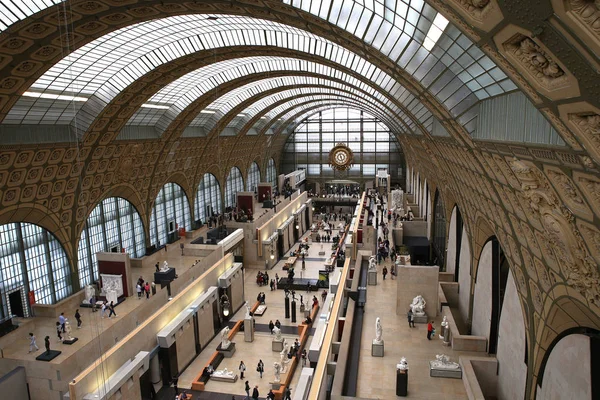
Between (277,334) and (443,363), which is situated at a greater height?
(443,363)

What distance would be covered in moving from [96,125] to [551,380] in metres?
25.8

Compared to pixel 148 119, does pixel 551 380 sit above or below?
below

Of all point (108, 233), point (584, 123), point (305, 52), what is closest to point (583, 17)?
point (584, 123)

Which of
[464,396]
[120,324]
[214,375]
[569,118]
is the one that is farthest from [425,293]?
[569,118]

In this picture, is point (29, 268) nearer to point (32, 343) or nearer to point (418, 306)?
point (32, 343)

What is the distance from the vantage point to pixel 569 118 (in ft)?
19.6

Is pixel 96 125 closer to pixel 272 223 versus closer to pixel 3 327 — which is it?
pixel 3 327

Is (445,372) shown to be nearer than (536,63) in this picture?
No

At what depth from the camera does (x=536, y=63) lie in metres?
5.76

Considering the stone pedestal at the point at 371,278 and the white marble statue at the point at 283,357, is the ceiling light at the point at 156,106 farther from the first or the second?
the stone pedestal at the point at 371,278

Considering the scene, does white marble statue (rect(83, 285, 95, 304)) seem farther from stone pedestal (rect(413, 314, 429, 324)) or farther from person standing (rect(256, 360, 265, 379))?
stone pedestal (rect(413, 314, 429, 324))

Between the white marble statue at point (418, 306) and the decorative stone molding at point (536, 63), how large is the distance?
53.5 ft

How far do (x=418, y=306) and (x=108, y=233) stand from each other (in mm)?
23086

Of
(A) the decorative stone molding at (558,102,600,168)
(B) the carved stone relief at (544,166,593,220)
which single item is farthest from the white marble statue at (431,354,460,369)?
(A) the decorative stone molding at (558,102,600,168)
